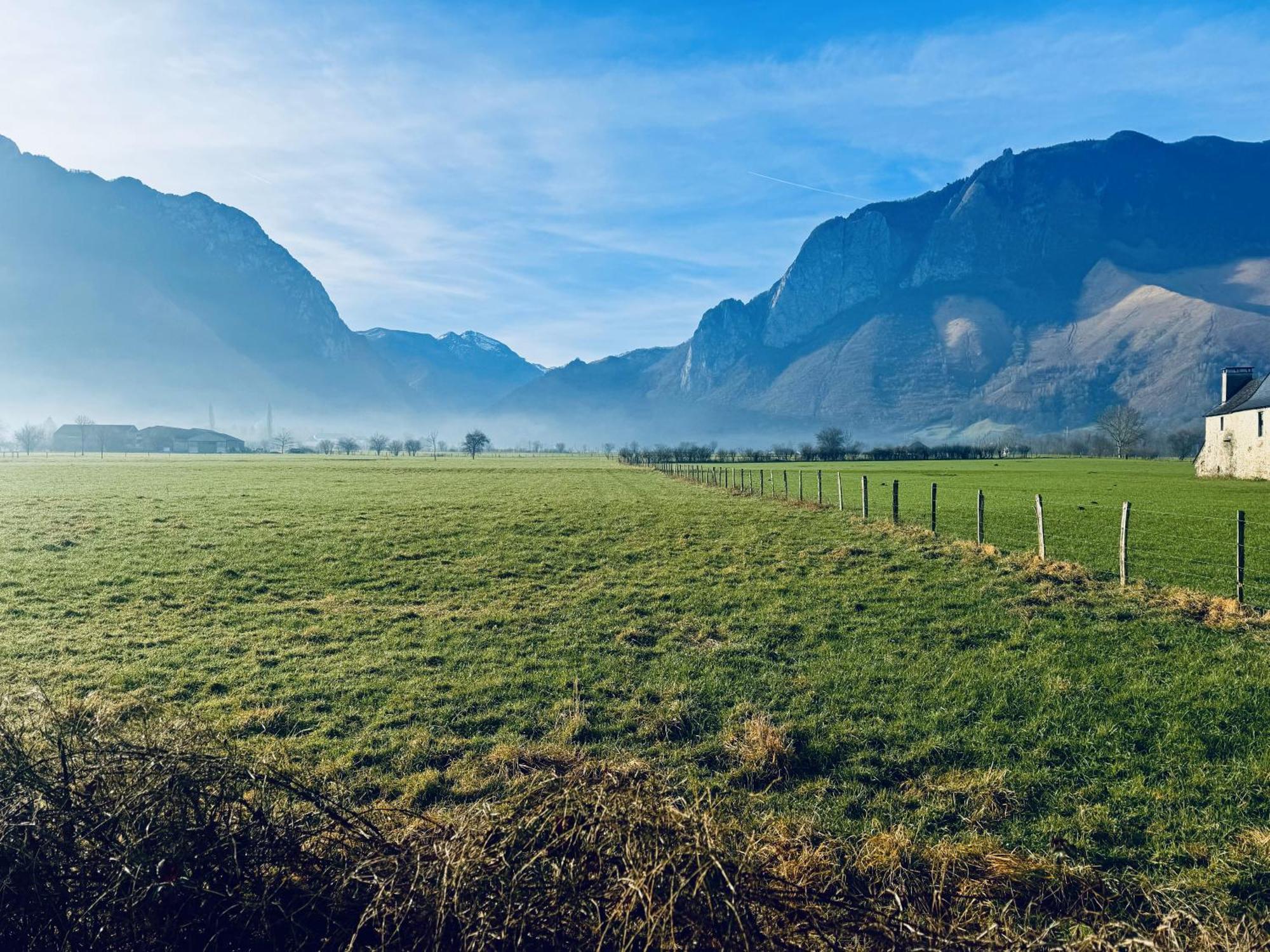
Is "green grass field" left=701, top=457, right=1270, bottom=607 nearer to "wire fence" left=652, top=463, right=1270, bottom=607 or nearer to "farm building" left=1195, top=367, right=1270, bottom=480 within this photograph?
"wire fence" left=652, top=463, right=1270, bottom=607

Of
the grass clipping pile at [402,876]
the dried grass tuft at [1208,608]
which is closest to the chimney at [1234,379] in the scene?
the dried grass tuft at [1208,608]

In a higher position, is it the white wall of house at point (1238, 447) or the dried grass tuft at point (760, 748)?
the white wall of house at point (1238, 447)

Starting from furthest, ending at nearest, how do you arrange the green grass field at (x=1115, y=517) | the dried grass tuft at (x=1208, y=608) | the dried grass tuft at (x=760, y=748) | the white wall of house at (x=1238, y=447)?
1. the white wall of house at (x=1238, y=447)
2. the green grass field at (x=1115, y=517)
3. the dried grass tuft at (x=1208, y=608)
4. the dried grass tuft at (x=760, y=748)

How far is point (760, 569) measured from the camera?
56.2 ft

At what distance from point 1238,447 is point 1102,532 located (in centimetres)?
4948

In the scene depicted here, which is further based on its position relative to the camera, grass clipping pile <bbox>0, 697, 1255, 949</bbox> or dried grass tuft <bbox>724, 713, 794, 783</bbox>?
dried grass tuft <bbox>724, 713, 794, 783</bbox>

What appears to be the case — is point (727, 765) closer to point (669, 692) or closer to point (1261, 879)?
point (669, 692)

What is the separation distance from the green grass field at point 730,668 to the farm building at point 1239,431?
45.6 metres

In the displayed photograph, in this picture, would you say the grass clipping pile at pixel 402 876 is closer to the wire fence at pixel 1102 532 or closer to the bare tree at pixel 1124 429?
the wire fence at pixel 1102 532

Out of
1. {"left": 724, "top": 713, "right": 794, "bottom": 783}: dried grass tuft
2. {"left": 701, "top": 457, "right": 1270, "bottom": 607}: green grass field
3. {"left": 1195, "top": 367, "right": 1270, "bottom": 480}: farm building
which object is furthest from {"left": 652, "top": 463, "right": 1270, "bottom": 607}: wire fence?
{"left": 1195, "top": 367, "right": 1270, "bottom": 480}: farm building

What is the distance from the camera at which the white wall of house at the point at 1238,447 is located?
5394 cm

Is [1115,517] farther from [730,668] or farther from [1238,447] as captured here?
[1238,447]

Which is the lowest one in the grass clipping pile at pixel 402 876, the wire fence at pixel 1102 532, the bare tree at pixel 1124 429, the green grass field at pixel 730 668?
the green grass field at pixel 730 668

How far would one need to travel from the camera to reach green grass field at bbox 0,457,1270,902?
634 cm
